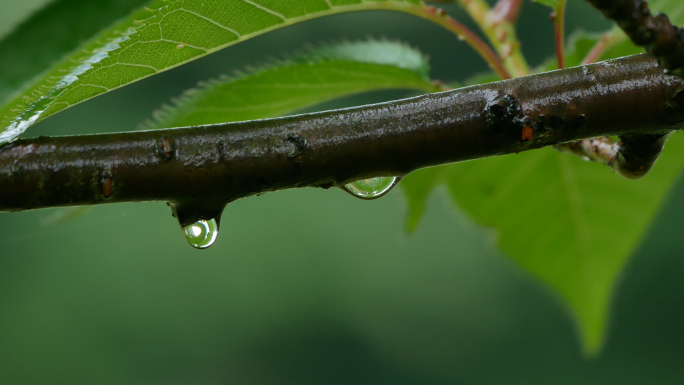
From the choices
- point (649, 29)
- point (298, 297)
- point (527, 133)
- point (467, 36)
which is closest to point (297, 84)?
point (467, 36)

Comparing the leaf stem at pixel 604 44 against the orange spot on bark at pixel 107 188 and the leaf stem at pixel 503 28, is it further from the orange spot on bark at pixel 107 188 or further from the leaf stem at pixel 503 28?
the orange spot on bark at pixel 107 188

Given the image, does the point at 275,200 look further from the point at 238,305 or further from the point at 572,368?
the point at 572,368

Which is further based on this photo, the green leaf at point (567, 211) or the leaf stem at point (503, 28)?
the green leaf at point (567, 211)

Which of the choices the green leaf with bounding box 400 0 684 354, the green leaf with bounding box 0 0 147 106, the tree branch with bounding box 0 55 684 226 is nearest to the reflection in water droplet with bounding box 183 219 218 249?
the tree branch with bounding box 0 55 684 226

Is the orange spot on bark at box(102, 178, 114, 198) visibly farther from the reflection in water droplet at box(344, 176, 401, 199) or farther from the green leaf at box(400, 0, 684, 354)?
the green leaf at box(400, 0, 684, 354)

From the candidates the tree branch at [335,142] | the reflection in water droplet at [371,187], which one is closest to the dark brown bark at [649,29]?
the tree branch at [335,142]
